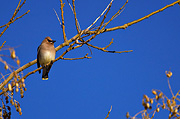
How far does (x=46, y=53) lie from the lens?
7.61 meters

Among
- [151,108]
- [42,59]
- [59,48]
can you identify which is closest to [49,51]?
[42,59]

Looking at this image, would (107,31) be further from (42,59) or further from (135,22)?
(42,59)

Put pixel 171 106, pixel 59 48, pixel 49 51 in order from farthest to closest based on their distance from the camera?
pixel 49 51 → pixel 59 48 → pixel 171 106

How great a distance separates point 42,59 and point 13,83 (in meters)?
4.86

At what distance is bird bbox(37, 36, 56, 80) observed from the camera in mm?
7605

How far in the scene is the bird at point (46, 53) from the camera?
7.61 metres

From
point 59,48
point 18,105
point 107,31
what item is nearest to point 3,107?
point 18,105

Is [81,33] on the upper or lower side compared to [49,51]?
lower

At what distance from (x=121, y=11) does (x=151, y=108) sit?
63.5 inches

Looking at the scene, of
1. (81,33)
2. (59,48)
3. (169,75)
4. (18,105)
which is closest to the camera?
(169,75)

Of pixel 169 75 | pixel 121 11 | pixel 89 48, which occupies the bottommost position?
pixel 169 75

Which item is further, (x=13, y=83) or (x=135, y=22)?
(x=135, y=22)

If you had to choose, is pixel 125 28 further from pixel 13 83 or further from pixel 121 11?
pixel 13 83

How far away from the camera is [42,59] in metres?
7.68
